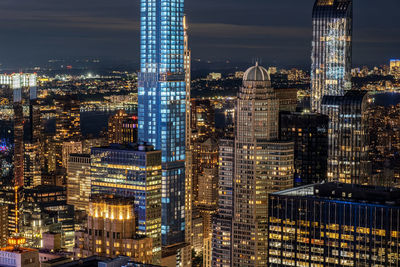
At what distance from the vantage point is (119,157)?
82938 millimetres

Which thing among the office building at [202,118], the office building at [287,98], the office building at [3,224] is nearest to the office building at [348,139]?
the office building at [287,98]

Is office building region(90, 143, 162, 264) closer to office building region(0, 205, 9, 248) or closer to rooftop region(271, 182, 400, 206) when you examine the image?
rooftop region(271, 182, 400, 206)

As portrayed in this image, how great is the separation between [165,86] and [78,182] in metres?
29.3

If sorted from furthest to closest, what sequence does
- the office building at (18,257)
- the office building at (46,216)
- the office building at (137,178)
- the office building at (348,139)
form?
the office building at (46,216), the office building at (348,139), the office building at (137,178), the office building at (18,257)

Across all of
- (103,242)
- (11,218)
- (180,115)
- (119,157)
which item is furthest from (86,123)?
(103,242)

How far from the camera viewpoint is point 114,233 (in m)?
61.5

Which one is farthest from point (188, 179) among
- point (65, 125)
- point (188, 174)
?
point (65, 125)

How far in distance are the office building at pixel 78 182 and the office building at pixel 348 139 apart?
35101mm

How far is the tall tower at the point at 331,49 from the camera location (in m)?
111

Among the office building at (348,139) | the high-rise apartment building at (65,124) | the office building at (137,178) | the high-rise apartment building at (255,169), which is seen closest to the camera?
the office building at (137,178)

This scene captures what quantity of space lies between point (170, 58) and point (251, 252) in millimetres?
24584

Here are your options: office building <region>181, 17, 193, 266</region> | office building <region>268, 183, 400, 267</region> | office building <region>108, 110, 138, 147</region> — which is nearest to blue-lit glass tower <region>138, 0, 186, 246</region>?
office building <region>181, 17, 193, 266</region>

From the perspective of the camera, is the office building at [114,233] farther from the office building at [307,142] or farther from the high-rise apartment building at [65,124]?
the high-rise apartment building at [65,124]

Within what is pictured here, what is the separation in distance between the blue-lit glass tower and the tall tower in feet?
73.0
